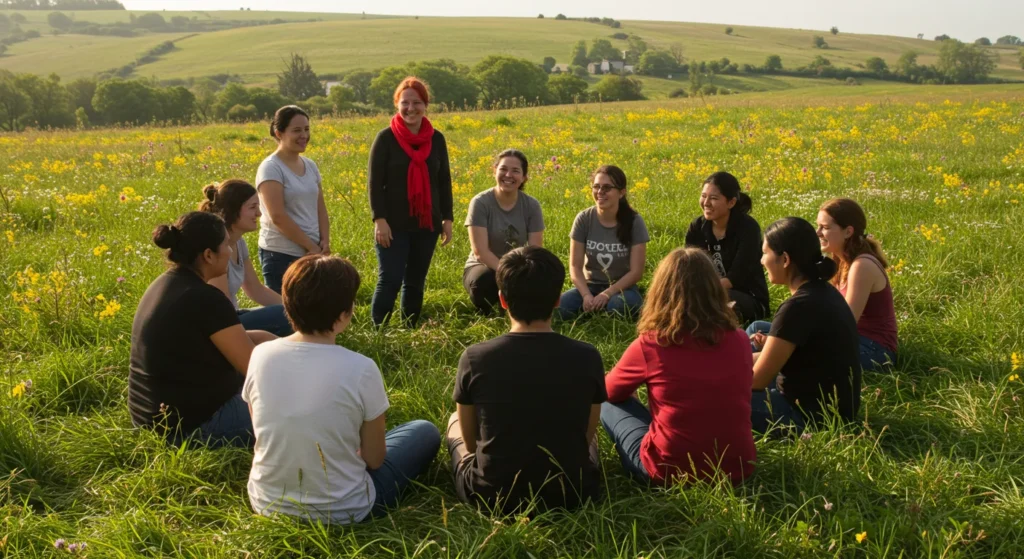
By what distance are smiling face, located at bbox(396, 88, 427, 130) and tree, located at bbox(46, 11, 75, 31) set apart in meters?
163

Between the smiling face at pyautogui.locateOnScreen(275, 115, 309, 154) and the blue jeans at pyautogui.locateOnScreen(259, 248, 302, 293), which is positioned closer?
the smiling face at pyautogui.locateOnScreen(275, 115, 309, 154)

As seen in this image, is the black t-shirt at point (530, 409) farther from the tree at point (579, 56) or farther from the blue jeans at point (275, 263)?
the tree at point (579, 56)

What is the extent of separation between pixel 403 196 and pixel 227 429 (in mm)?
2398

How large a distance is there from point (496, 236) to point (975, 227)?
4960 mm

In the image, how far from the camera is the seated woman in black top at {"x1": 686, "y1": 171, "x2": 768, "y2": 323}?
17.6ft

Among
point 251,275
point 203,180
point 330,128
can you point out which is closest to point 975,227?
point 251,275

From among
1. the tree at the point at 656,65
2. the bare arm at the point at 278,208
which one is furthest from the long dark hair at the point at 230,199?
the tree at the point at 656,65

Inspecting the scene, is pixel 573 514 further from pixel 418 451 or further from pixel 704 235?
pixel 704 235

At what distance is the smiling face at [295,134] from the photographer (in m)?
5.20

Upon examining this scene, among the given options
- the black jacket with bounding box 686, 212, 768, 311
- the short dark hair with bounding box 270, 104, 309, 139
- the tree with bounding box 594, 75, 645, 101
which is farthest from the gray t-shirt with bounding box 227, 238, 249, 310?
the tree with bounding box 594, 75, 645, 101

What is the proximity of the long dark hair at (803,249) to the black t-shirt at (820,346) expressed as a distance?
60mm

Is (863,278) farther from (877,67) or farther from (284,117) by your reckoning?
(877,67)

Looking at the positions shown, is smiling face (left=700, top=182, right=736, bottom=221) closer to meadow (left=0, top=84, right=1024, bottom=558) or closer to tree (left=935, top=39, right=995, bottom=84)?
meadow (left=0, top=84, right=1024, bottom=558)

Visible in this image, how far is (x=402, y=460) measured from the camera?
3172mm
